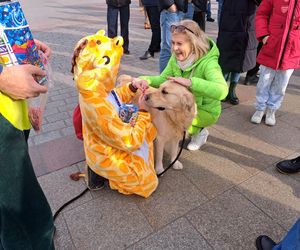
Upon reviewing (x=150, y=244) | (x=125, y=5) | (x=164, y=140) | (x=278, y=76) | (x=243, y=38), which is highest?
(x=125, y=5)

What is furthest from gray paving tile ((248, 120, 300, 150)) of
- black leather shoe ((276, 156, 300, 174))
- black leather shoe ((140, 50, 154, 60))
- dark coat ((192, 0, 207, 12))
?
black leather shoe ((140, 50, 154, 60))

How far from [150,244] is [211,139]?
1.72 meters

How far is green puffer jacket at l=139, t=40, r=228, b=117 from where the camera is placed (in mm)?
2568

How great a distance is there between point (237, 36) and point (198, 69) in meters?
1.45

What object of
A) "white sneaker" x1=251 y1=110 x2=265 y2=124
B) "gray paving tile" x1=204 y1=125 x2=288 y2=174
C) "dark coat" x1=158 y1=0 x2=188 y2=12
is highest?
"dark coat" x1=158 y1=0 x2=188 y2=12

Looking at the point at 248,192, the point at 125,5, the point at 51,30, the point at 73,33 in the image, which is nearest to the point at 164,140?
the point at 248,192

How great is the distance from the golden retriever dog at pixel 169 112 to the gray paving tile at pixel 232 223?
62 cm

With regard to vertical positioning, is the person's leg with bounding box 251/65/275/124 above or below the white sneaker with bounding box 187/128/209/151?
above

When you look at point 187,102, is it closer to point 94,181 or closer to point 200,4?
point 94,181

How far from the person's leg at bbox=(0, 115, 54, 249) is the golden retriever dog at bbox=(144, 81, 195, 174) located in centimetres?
131

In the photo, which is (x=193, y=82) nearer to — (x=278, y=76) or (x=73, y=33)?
(x=278, y=76)

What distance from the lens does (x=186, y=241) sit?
2.10 m

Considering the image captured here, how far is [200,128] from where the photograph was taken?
3223 millimetres

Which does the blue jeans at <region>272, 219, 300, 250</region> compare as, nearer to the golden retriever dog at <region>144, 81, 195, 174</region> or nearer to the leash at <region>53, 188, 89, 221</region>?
the golden retriever dog at <region>144, 81, 195, 174</region>
